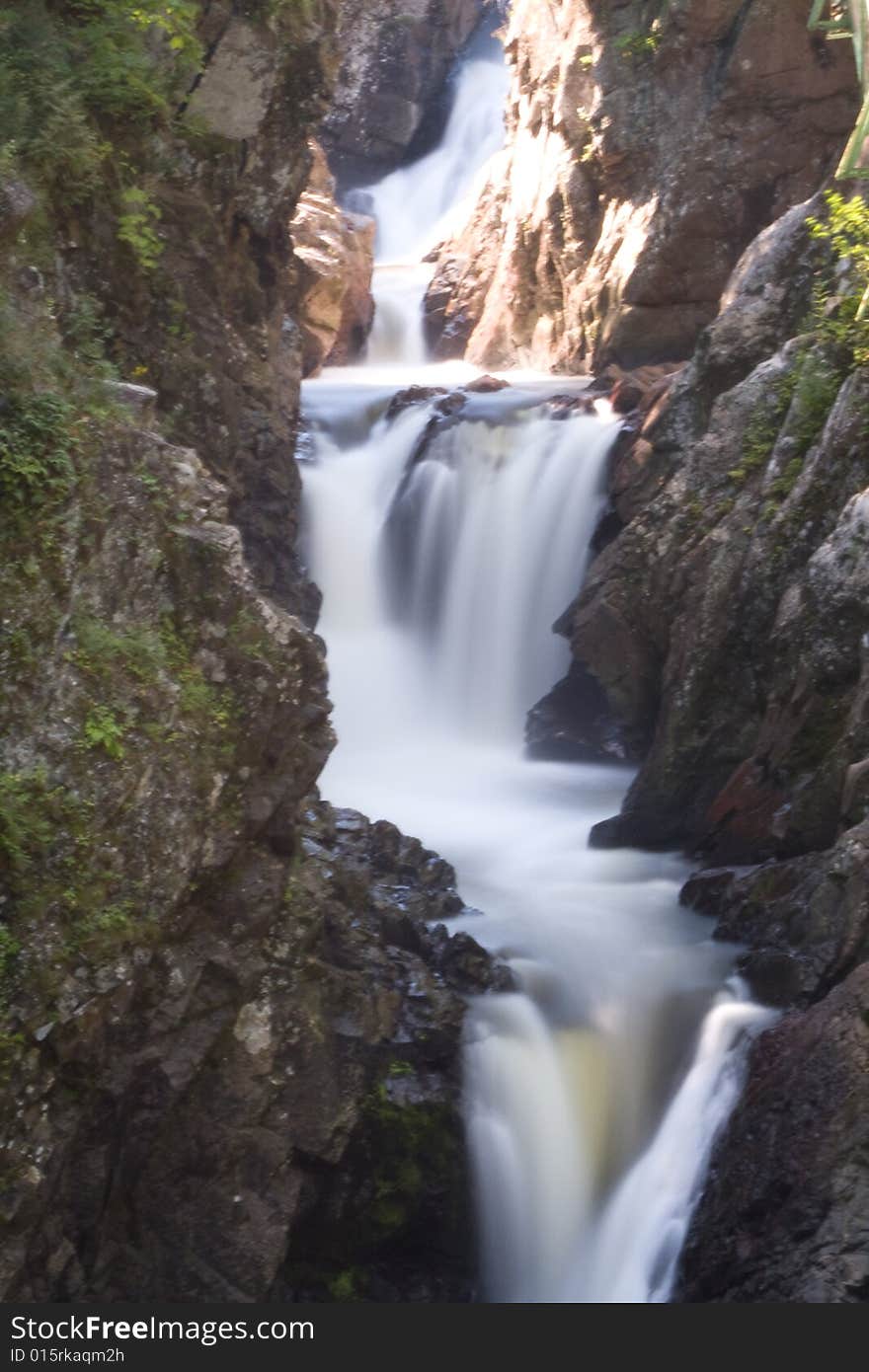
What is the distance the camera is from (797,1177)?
252 inches

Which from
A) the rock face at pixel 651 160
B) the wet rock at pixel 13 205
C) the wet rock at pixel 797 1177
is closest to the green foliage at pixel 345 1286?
the wet rock at pixel 797 1177

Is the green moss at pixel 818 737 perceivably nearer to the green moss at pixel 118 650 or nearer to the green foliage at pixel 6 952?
the green moss at pixel 118 650

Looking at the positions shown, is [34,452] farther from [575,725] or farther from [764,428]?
[575,725]

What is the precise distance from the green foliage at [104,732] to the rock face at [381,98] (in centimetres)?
2583

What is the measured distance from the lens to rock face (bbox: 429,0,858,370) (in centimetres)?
1678

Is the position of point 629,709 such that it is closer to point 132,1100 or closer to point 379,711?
point 379,711

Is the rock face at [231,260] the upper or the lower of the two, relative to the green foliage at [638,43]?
lower

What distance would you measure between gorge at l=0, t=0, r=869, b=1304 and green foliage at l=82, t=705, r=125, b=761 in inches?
0.8

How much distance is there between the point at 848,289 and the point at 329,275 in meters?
10.7

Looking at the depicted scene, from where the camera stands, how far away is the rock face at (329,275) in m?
19.4

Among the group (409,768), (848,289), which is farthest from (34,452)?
(409,768)

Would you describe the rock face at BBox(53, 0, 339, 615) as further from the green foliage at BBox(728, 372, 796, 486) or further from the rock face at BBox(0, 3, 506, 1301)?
the green foliage at BBox(728, 372, 796, 486)

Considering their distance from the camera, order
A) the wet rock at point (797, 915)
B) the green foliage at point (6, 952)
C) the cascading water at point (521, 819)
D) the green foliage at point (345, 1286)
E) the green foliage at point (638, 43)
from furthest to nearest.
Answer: the green foliage at point (638, 43), the cascading water at point (521, 819), the wet rock at point (797, 915), the green foliage at point (345, 1286), the green foliage at point (6, 952)

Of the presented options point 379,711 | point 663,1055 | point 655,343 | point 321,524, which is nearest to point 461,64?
point 655,343
